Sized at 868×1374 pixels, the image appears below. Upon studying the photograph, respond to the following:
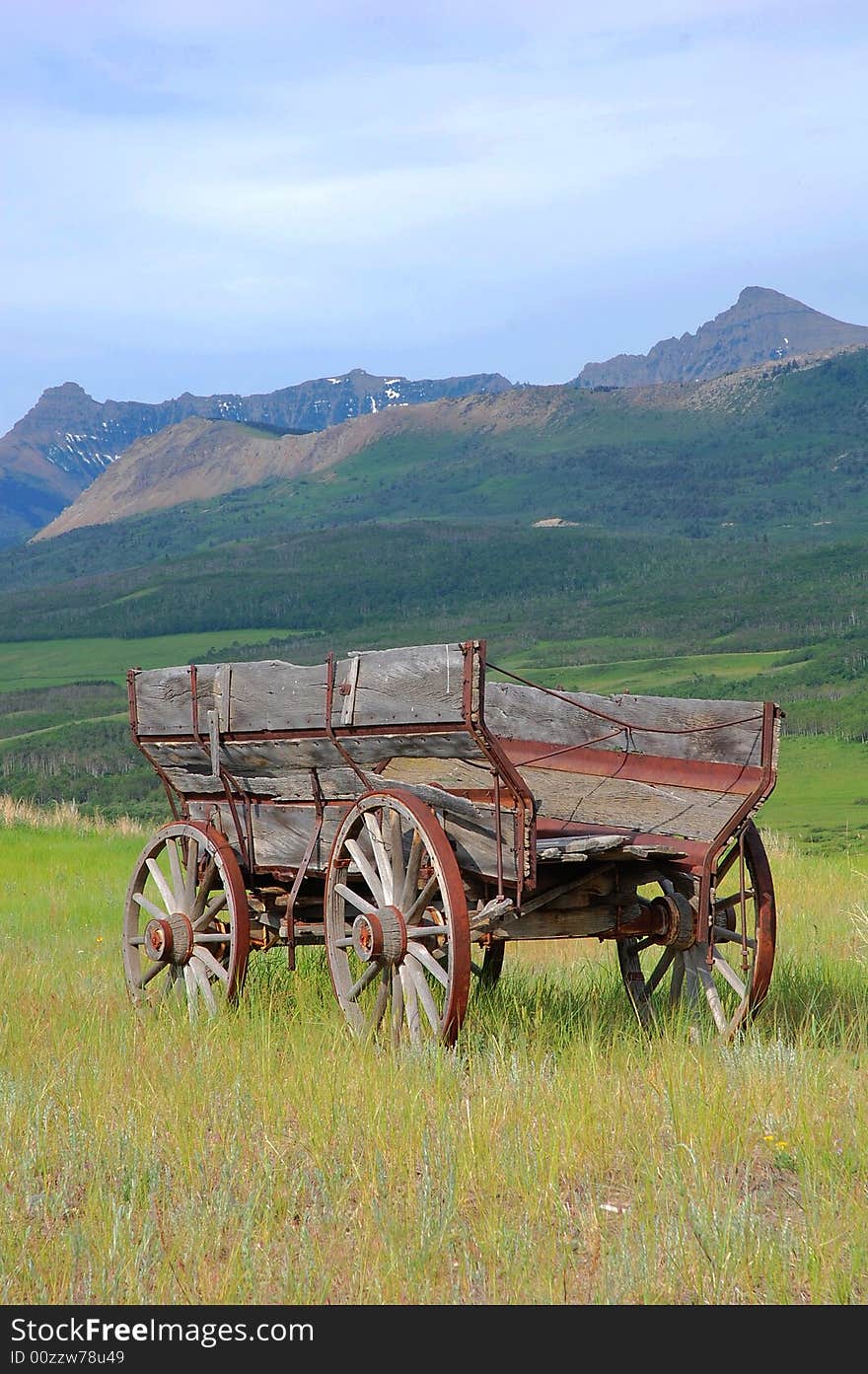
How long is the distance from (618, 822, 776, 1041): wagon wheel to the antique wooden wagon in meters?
0.02

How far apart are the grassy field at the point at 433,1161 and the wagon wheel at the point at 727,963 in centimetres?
15

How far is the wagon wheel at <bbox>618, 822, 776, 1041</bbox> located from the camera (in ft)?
20.8

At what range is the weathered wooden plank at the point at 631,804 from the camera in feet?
21.4

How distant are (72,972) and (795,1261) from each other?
5.48m

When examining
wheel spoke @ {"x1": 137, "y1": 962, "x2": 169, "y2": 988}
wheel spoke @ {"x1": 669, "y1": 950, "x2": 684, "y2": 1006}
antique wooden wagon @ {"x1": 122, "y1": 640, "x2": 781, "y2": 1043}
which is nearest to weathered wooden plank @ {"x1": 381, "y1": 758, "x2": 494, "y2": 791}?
antique wooden wagon @ {"x1": 122, "y1": 640, "x2": 781, "y2": 1043}

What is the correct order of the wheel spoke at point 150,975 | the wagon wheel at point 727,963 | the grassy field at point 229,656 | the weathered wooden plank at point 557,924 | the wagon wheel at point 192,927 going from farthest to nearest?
the grassy field at point 229,656, the wheel spoke at point 150,975, the wagon wheel at point 192,927, the wagon wheel at point 727,963, the weathered wooden plank at point 557,924

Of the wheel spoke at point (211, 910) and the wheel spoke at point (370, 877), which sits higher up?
the wheel spoke at point (370, 877)

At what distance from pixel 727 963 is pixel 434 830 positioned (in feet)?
6.05

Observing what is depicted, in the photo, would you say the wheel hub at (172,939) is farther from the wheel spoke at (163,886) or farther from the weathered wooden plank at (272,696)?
the weathered wooden plank at (272,696)

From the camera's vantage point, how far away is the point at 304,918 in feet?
23.9

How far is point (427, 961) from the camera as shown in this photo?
5559 millimetres

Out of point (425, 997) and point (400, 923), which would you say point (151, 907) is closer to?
point (400, 923)

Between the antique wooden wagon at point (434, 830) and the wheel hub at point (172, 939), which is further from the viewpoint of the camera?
the wheel hub at point (172, 939)

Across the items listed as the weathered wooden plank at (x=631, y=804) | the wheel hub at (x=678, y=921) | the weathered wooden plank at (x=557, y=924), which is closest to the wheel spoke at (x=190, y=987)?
the weathered wooden plank at (x=557, y=924)
